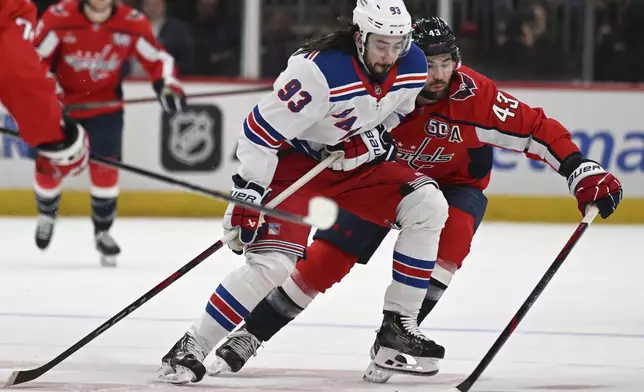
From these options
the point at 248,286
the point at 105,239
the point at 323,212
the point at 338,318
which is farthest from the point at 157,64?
the point at 323,212

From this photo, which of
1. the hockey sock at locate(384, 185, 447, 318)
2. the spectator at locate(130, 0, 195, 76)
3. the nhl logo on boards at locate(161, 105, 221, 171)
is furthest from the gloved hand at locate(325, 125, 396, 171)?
the spectator at locate(130, 0, 195, 76)

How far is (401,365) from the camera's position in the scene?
11.3 feet

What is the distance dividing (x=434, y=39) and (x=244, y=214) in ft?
2.40

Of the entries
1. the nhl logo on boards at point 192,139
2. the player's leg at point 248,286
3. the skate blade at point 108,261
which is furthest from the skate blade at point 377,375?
the nhl logo on boards at point 192,139

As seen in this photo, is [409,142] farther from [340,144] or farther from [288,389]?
[288,389]

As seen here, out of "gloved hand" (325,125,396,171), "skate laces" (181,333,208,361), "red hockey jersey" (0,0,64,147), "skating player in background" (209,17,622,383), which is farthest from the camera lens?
"skating player in background" (209,17,622,383)

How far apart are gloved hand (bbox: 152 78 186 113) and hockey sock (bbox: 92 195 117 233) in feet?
1.74

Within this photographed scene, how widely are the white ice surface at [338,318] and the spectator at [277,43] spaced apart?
52.2 inches

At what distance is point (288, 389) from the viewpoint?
130 inches

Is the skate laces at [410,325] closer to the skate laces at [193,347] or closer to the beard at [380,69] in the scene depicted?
the skate laces at [193,347]

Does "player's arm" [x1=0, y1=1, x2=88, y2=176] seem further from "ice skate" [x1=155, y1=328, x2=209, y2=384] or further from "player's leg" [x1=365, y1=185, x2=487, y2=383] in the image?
"player's leg" [x1=365, y1=185, x2=487, y2=383]

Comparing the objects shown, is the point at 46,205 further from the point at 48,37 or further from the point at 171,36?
the point at 171,36

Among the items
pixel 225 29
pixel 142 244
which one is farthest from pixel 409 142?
pixel 225 29

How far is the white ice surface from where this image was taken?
3.47 meters
